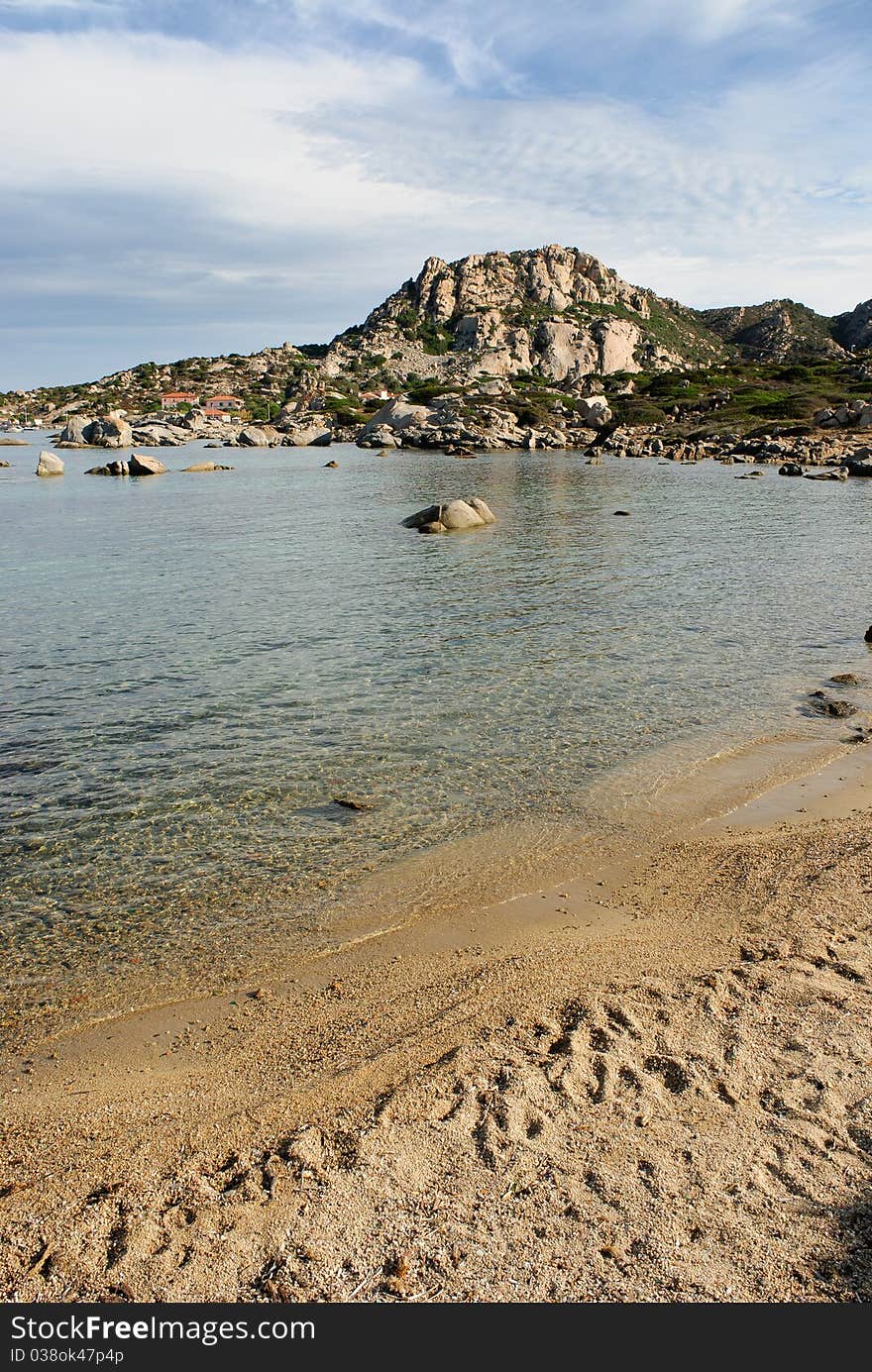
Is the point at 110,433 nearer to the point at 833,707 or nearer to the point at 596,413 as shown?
the point at 596,413

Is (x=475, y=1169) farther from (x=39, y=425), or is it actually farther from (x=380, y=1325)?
(x=39, y=425)

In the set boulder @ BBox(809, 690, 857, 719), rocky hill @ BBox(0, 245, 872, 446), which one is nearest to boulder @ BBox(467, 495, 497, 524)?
boulder @ BBox(809, 690, 857, 719)

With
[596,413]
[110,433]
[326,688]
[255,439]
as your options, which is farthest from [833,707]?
[596,413]

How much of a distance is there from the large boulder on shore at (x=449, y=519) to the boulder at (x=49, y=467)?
134 feet

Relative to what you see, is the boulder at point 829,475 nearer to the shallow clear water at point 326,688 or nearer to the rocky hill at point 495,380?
the shallow clear water at point 326,688

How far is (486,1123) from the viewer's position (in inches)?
193

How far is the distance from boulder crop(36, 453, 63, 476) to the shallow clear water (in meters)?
35.7

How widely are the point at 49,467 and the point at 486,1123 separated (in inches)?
2716

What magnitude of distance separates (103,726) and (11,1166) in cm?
777

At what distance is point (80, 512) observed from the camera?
40656 millimetres

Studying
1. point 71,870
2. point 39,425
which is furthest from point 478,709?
point 39,425

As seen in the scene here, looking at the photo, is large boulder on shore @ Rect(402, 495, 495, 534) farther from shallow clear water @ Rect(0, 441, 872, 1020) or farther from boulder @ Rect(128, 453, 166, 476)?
boulder @ Rect(128, 453, 166, 476)

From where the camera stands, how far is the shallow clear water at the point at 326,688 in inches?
332

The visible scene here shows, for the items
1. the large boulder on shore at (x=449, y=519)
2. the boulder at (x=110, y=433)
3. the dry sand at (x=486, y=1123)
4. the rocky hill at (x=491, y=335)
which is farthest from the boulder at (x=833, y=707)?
the rocky hill at (x=491, y=335)
